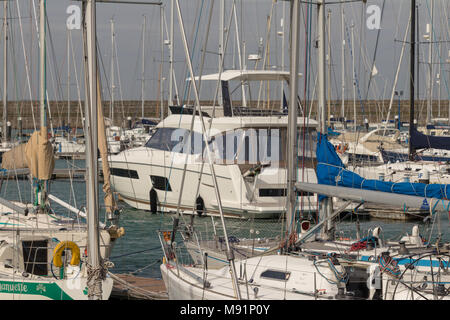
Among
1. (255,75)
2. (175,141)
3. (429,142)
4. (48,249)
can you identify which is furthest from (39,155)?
(429,142)

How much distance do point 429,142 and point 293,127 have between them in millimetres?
14973

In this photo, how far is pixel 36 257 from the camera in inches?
587

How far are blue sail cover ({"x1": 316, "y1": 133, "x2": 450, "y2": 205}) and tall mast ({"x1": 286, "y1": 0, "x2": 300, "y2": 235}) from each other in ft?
11.2

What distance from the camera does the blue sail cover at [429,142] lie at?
27.3 metres

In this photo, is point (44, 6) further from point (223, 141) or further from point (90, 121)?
point (90, 121)

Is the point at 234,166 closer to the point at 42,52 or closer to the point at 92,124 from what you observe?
the point at 42,52

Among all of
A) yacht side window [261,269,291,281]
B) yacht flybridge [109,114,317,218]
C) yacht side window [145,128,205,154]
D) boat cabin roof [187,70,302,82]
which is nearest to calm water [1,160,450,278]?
yacht flybridge [109,114,317,218]

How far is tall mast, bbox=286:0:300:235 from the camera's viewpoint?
13828 mm

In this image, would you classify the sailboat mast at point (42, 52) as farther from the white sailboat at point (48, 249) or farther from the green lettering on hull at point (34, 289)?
the green lettering on hull at point (34, 289)

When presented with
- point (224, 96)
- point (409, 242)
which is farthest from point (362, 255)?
point (224, 96)

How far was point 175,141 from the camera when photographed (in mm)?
27484

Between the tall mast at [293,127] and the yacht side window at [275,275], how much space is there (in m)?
1.25

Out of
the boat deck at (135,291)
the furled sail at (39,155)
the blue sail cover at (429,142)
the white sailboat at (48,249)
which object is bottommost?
the boat deck at (135,291)

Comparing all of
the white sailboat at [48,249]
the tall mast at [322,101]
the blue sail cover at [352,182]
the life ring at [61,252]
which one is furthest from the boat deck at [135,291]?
the blue sail cover at [352,182]
